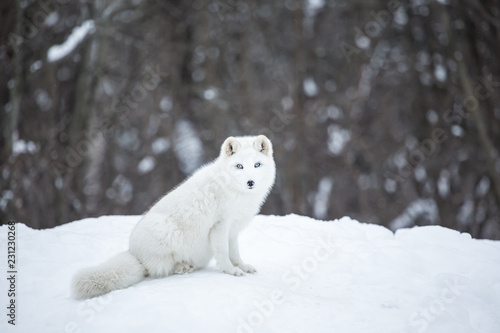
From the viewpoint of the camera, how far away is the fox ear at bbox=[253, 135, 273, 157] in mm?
4277

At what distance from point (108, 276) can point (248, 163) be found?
5.26 feet

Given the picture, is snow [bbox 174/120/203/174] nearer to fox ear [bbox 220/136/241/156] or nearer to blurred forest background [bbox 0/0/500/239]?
blurred forest background [bbox 0/0/500/239]

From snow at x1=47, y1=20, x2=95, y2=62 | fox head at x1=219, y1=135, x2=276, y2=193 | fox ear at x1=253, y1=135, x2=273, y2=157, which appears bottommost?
fox head at x1=219, y1=135, x2=276, y2=193

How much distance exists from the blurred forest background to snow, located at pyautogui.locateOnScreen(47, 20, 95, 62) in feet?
0.13

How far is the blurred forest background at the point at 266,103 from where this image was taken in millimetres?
10633

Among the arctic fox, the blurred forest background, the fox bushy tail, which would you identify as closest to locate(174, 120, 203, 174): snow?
the blurred forest background

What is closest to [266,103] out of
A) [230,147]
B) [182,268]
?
[230,147]

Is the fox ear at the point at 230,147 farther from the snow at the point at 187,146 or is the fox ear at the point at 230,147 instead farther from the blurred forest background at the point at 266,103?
the snow at the point at 187,146

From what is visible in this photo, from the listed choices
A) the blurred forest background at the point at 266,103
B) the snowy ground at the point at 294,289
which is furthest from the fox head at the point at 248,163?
the blurred forest background at the point at 266,103

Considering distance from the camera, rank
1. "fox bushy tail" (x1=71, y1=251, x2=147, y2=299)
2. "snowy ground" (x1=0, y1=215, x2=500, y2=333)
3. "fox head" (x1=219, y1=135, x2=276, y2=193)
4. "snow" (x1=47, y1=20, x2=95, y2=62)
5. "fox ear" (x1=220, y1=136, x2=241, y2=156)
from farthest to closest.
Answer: "snow" (x1=47, y1=20, x2=95, y2=62), "fox ear" (x1=220, y1=136, x2=241, y2=156), "fox head" (x1=219, y1=135, x2=276, y2=193), "fox bushy tail" (x1=71, y1=251, x2=147, y2=299), "snowy ground" (x1=0, y1=215, x2=500, y2=333)

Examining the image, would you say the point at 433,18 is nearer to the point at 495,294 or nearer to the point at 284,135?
the point at 284,135

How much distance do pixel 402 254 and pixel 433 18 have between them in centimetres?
964

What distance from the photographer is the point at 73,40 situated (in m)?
11.5

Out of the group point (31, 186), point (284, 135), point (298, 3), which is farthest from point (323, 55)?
point (31, 186)
